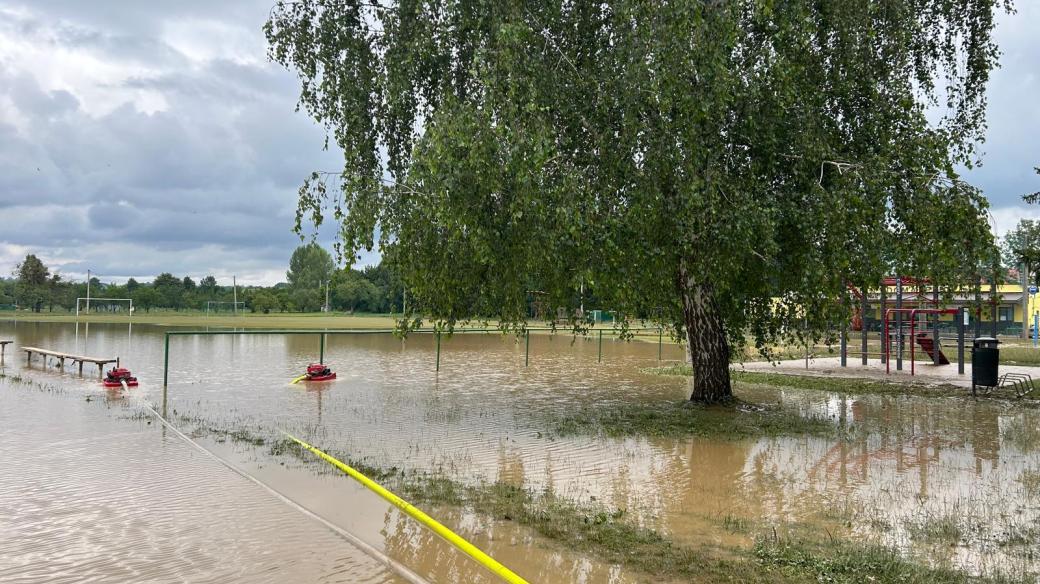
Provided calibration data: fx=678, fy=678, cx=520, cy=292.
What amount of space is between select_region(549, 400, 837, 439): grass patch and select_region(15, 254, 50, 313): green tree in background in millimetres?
100682

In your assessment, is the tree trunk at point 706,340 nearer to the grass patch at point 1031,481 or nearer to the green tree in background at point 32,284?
the grass patch at point 1031,481

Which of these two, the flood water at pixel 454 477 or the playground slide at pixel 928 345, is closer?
the flood water at pixel 454 477

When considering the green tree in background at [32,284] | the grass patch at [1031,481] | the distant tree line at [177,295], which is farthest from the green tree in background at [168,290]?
the grass patch at [1031,481]

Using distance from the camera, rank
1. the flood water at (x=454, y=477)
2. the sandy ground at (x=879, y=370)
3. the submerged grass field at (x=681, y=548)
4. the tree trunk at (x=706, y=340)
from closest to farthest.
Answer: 1. the submerged grass field at (x=681, y=548)
2. the flood water at (x=454, y=477)
3. the tree trunk at (x=706, y=340)
4. the sandy ground at (x=879, y=370)

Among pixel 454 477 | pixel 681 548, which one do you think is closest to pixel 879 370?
pixel 454 477

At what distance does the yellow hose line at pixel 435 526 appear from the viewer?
14.9 ft

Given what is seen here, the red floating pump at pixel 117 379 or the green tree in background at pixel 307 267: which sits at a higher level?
the green tree in background at pixel 307 267

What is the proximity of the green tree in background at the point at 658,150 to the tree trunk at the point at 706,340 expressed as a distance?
0.86 m

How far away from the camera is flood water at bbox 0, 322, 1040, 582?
5.14 m

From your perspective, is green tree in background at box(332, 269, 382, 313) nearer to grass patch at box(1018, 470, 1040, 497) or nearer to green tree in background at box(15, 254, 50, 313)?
green tree in background at box(15, 254, 50, 313)

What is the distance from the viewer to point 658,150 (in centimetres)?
931

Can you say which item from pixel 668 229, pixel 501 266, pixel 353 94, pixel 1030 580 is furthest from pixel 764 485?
pixel 353 94

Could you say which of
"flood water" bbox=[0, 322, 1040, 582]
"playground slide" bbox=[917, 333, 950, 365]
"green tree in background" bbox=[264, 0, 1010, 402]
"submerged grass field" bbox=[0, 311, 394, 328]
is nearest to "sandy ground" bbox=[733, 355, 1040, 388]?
"playground slide" bbox=[917, 333, 950, 365]

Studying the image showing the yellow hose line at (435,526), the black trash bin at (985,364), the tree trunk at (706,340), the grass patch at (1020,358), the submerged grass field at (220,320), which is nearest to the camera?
the yellow hose line at (435,526)
